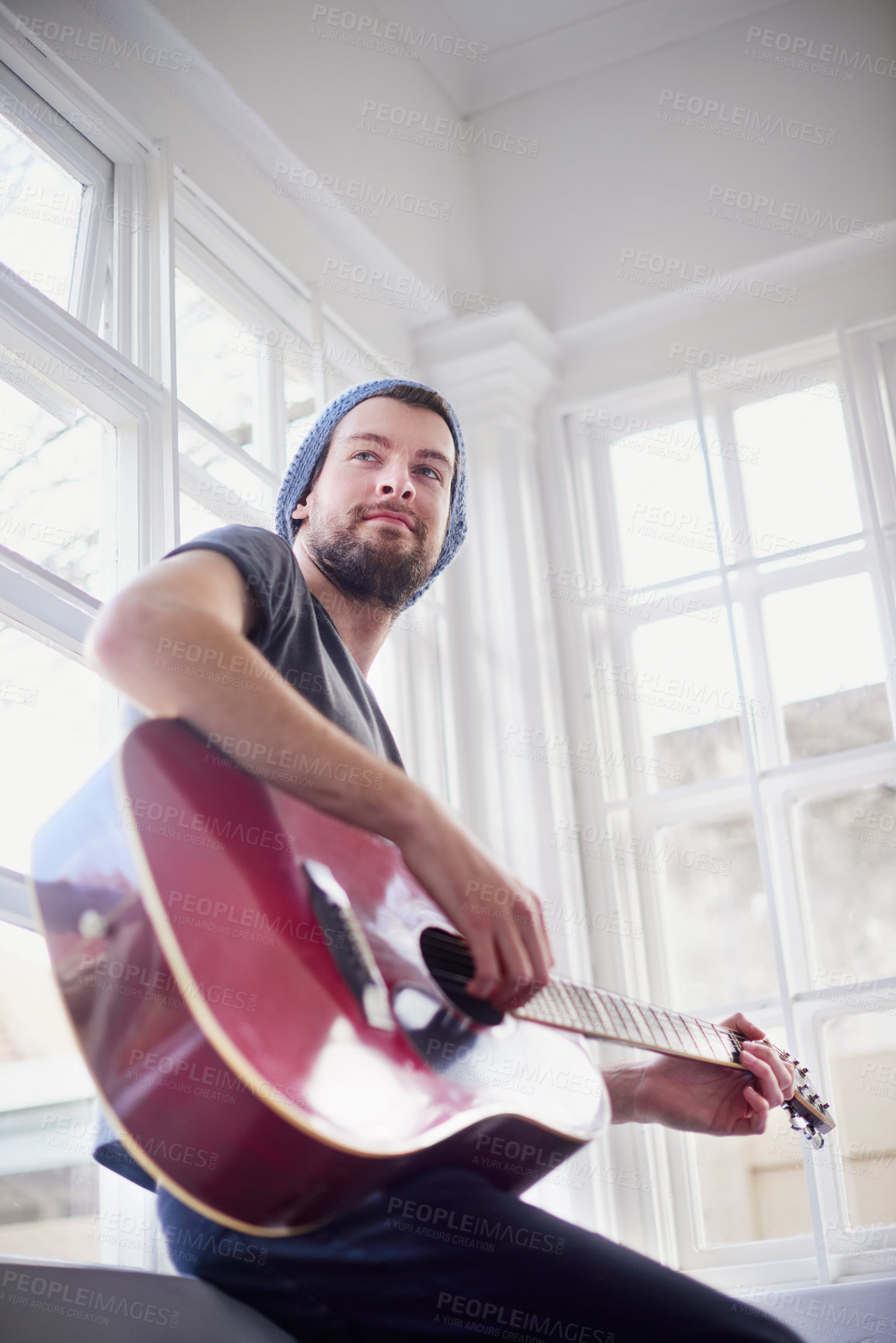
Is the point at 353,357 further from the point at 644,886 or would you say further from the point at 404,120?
the point at 644,886

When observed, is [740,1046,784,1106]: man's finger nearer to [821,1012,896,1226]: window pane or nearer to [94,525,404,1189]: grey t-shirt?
[94,525,404,1189]: grey t-shirt

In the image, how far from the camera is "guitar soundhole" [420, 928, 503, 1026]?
1259 mm

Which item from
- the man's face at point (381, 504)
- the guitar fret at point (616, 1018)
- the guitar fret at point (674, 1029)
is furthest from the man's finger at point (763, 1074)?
the man's face at point (381, 504)

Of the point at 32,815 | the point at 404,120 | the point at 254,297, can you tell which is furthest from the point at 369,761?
the point at 404,120

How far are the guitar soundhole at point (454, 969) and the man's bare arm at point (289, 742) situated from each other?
0.02 m

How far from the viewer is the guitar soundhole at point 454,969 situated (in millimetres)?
1259

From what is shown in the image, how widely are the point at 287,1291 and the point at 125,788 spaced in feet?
1.77

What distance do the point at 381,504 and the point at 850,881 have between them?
4.61ft

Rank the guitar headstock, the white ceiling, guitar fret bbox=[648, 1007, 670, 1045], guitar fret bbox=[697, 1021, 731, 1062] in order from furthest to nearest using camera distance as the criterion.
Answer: the white ceiling
the guitar headstock
guitar fret bbox=[697, 1021, 731, 1062]
guitar fret bbox=[648, 1007, 670, 1045]

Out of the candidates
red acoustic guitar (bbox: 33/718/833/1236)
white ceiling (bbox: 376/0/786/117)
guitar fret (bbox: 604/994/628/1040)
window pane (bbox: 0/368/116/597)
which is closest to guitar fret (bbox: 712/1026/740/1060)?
guitar fret (bbox: 604/994/628/1040)

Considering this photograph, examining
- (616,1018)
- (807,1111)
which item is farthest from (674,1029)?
(807,1111)

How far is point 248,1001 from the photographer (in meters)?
1.08

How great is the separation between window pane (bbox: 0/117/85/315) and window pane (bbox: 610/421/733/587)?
4.79 feet

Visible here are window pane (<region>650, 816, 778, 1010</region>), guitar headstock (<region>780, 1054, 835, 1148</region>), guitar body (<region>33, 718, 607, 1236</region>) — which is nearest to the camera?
guitar body (<region>33, 718, 607, 1236</region>)
